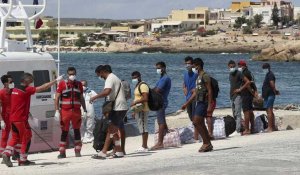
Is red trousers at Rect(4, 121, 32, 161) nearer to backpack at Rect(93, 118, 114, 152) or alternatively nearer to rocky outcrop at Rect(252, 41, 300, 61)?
backpack at Rect(93, 118, 114, 152)

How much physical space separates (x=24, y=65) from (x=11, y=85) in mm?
2709

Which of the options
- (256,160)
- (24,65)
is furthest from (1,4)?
(256,160)

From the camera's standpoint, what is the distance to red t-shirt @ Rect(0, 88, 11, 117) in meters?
16.0

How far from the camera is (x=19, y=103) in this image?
15.5 m

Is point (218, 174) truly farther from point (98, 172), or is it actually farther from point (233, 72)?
point (233, 72)

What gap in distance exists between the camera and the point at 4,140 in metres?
16.3

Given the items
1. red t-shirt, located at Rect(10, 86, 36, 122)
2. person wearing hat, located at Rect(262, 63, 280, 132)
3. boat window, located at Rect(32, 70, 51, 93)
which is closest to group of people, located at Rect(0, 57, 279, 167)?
red t-shirt, located at Rect(10, 86, 36, 122)

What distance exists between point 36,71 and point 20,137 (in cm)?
374

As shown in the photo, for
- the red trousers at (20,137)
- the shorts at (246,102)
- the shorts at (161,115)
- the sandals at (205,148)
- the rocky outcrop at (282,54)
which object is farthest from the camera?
the rocky outcrop at (282,54)

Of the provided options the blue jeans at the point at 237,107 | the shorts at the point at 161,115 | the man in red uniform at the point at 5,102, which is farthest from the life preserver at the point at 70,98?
the blue jeans at the point at 237,107

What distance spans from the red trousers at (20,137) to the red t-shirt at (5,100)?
22.1 inches

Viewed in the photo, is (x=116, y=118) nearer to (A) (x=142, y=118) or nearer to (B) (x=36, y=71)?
(A) (x=142, y=118)

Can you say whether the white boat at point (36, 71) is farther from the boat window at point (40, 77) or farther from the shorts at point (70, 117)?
the shorts at point (70, 117)

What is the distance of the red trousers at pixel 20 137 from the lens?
51.1ft
